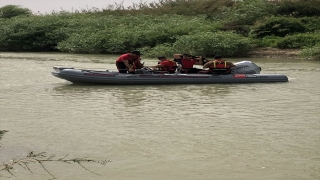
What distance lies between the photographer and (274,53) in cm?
2406

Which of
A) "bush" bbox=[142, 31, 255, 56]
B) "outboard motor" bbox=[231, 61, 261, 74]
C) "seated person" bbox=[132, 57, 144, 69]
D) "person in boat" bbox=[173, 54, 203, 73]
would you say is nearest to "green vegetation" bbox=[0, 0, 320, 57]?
"bush" bbox=[142, 31, 255, 56]

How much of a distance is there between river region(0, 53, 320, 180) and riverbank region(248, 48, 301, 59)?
27.4 ft

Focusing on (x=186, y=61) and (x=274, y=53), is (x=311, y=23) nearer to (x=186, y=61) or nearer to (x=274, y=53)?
(x=274, y=53)

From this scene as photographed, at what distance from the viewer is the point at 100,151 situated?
7.84 m

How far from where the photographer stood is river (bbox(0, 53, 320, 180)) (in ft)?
22.9

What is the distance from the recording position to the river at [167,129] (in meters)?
A: 6.99

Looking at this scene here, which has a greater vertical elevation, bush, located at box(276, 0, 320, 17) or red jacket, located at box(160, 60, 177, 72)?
bush, located at box(276, 0, 320, 17)

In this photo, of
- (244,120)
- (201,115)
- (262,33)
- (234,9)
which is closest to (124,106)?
(201,115)

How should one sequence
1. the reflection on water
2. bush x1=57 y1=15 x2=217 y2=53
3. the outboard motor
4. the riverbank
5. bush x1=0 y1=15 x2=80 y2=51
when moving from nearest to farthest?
the reflection on water
the outboard motor
the riverbank
bush x1=57 y1=15 x2=217 y2=53
bush x1=0 y1=15 x2=80 y2=51

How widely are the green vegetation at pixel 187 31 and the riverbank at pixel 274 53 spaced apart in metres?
0.28

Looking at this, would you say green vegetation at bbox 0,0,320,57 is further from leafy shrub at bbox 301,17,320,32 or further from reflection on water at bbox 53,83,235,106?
reflection on water at bbox 53,83,235,106

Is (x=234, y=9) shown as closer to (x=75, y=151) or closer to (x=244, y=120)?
(x=244, y=120)

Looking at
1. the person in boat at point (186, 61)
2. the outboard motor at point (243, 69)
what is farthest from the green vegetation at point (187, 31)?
the person in boat at point (186, 61)

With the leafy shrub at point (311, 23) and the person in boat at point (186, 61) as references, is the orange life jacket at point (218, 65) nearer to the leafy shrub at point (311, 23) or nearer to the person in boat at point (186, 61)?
the person in boat at point (186, 61)
